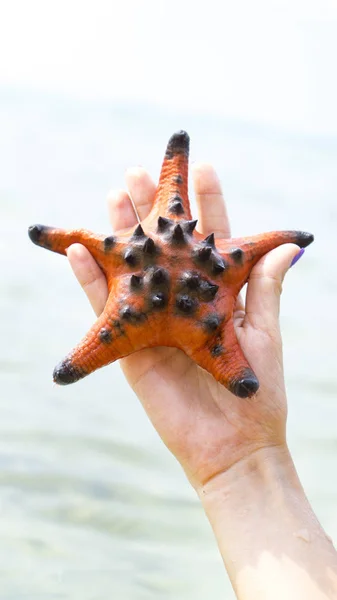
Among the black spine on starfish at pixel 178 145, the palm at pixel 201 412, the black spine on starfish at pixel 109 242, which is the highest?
the black spine on starfish at pixel 178 145

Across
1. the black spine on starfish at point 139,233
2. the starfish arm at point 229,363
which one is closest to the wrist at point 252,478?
the starfish arm at point 229,363

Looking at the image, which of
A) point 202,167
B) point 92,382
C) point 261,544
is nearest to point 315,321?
point 92,382

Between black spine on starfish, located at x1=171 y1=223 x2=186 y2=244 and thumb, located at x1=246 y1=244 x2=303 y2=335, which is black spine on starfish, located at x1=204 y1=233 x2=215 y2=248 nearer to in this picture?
black spine on starfish, located at x1=171 y1=223 x2=186 y2=244

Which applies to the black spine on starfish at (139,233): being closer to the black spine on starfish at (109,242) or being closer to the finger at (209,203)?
the black spine on starfish at (109,242)

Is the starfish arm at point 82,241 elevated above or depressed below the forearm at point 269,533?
above

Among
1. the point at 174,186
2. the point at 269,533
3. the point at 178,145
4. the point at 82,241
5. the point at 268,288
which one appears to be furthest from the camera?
the point at 178,145

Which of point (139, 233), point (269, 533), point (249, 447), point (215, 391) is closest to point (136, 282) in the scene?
point (139, 233)

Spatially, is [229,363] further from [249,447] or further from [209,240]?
[209,240]
